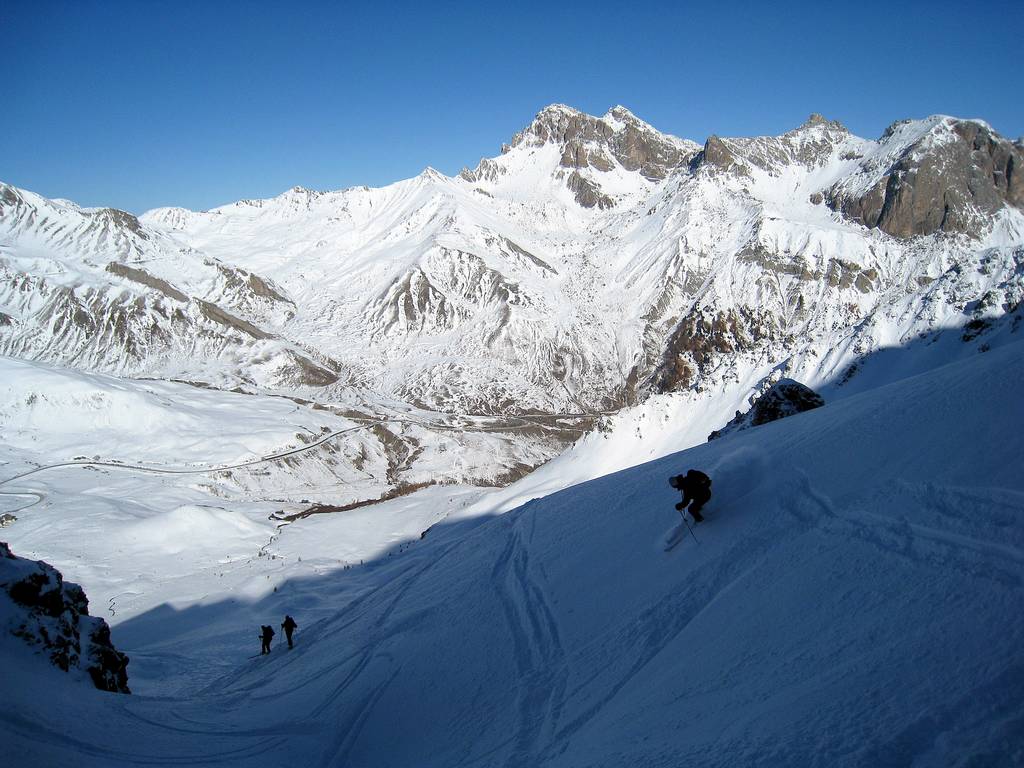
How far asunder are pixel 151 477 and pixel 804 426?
6663cm

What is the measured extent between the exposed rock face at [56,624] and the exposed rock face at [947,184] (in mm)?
155396

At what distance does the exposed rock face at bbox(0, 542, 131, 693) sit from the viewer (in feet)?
34.5

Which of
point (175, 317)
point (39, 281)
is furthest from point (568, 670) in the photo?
point (39, 281)

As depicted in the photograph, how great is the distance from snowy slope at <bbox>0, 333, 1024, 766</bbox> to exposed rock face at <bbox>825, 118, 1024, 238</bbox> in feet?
488

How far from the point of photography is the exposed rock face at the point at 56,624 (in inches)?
414

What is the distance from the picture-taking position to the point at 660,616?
7875 mm

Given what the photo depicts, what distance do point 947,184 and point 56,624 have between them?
6583 inches

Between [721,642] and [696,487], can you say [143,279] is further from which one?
[721,642]

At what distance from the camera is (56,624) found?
36.4ft

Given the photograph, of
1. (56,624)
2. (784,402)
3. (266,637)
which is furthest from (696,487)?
(266,637)

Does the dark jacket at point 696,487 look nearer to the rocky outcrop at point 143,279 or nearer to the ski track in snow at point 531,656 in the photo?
the ski track in snow at point 531,656

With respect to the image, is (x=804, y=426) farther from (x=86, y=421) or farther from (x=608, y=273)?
(x=608, y=273)

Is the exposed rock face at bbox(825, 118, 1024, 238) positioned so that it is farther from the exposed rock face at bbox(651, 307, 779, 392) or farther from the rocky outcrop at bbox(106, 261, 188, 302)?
the rocky outcrop at bbox(106, 261, 188, 302)

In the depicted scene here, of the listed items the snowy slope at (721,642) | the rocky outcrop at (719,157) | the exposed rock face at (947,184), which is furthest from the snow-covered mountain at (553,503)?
the rocky outcrop at (719,157)
